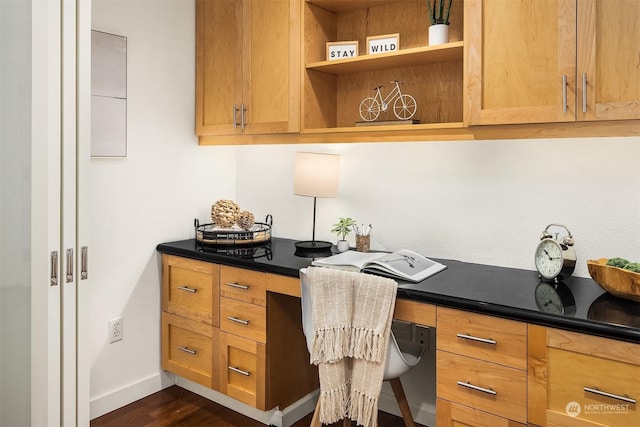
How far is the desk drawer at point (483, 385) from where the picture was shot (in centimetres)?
160

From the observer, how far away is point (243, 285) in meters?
2.36

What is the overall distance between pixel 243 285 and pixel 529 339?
1.32 meters

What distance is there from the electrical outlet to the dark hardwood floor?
0.38 m

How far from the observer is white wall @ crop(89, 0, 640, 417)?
2045mm

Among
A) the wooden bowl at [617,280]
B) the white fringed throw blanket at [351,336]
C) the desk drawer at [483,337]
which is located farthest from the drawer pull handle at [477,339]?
the wooden bowl at [617,280]

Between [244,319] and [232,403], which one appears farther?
[232,403]

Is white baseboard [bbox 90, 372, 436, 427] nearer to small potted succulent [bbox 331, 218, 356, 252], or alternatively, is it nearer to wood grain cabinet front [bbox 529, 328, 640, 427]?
small potted succulent [bbox 331, 218, 356, 252]

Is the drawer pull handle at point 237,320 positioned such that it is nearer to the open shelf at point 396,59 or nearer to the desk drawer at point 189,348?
the desk drawer at point 189,348

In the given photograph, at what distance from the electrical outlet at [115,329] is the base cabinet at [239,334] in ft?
0.89

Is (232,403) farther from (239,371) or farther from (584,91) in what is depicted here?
(584,91)

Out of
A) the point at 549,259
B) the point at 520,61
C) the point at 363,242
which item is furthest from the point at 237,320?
the point at 520,61

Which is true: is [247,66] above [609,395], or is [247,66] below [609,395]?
above

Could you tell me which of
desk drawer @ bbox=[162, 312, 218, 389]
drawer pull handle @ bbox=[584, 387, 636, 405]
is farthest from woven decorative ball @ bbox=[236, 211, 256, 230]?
drawer pull handle @ bbox=[584, 387, 636, 405]

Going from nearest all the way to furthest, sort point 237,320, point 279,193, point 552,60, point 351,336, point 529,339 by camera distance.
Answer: point 529,339 < point 552,60 < point 351,336 < point 237,320 < point 279,193
